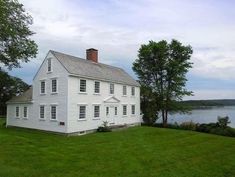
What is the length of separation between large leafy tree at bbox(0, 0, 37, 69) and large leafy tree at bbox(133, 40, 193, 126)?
20.5 metres

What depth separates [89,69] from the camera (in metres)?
34.3

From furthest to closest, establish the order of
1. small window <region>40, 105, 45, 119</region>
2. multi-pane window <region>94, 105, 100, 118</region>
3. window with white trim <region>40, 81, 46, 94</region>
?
multi-pane window <region>94, 105, 100, 118</region>
window with white trim <region>40, 81, 46, 94</region>
small window <region>40, 105, 45, 119</region>

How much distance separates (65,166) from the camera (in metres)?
14.3

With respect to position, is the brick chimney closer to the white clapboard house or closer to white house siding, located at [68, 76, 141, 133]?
the white clapboard house

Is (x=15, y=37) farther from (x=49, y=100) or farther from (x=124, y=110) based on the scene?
(x=124, y=110)

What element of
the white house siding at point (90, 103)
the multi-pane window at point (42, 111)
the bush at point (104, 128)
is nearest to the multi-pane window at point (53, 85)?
the white house siding at point (90, 103)

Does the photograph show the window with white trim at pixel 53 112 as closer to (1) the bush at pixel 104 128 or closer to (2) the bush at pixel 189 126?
(1) the bush at pixel 104 128

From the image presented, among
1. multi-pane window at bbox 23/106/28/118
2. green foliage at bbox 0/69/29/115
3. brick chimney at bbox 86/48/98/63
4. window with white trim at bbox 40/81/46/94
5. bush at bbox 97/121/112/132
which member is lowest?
bush at bbox 97/121/112/132

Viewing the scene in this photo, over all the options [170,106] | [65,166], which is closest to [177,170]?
[65,166]

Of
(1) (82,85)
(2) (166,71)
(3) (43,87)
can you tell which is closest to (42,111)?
(3) (43,87)

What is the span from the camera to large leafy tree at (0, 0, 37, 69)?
29864mm

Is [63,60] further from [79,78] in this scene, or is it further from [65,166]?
[65,166]

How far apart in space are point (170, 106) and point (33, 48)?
23.6 metres

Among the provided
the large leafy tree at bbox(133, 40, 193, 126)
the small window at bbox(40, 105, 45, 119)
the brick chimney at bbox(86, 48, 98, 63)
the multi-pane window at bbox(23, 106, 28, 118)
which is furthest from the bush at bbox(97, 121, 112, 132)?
the large leafy tree at bbox(133, 40, 193, 126)
